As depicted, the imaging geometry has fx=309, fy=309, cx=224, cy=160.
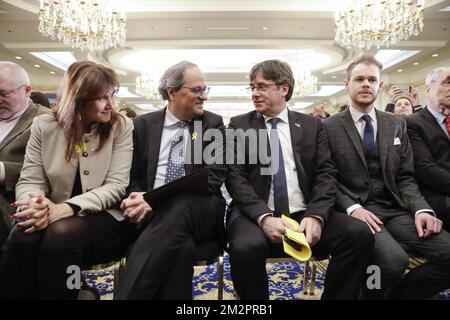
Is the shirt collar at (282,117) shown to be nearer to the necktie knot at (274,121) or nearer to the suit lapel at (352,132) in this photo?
the necktie knot at (274,121)

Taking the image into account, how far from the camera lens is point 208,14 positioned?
21.5 ft

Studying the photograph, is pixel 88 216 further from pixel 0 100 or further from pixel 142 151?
pixel 0 100

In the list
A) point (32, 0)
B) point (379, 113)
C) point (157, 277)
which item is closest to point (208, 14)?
point (32, 0)

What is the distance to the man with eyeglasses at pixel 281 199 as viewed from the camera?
151cm

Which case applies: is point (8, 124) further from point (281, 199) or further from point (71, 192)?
point (281, 199)

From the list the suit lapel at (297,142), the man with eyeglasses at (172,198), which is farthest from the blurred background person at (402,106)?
the man with eyeglasses at (172,198)

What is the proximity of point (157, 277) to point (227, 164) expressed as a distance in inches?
32.9

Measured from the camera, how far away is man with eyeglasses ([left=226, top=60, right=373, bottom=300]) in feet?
4.97

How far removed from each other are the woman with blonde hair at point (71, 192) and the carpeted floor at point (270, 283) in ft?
3.12

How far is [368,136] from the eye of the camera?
204 cm

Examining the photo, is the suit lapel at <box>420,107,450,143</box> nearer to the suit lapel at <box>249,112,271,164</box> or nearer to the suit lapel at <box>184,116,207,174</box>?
the suit lapel at <box>249,112,271,164</box>

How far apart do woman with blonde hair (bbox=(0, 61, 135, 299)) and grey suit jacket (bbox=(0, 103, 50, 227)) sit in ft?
0.68

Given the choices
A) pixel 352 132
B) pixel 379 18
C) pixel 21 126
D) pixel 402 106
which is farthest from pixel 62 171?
pixel 379 18
